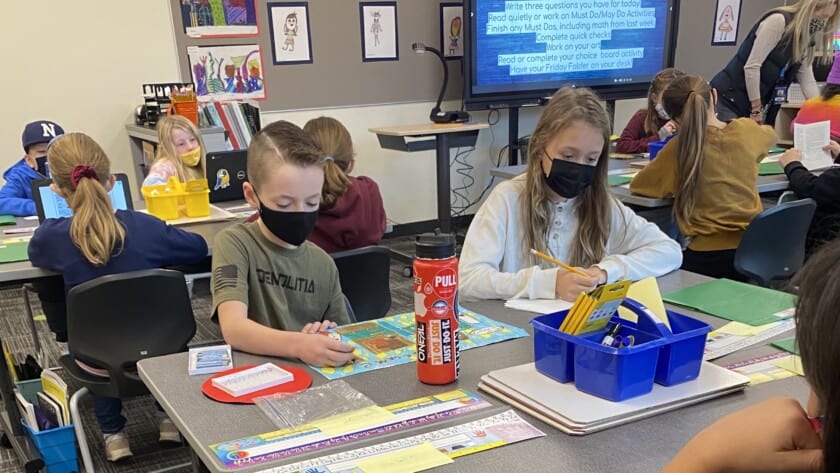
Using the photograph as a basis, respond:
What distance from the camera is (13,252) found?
2238mm

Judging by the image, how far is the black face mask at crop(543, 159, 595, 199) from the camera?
1.73 metres

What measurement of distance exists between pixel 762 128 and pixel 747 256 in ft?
1.99

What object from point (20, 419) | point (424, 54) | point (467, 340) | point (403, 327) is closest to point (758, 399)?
point (467, 340)

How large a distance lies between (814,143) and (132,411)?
10.6 feet

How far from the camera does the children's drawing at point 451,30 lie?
518cm

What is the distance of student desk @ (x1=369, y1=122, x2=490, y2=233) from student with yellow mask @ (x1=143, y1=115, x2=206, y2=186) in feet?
5.12

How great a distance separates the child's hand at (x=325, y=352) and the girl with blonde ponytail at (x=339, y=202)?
1.18 m

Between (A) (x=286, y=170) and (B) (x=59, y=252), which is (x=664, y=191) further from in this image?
(B) (x=59, y=252)

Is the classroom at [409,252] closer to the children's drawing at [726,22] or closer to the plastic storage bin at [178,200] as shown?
the plastic storage bin at [178,200]

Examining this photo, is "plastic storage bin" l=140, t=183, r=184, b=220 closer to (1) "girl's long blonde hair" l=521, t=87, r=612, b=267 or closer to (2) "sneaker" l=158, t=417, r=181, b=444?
(2) "sneaker" l=158, t=417, r=181, b=444

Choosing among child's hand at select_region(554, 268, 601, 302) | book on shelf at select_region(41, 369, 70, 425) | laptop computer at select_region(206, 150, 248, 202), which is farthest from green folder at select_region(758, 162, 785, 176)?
book on shelf at select_region(41, 369, 70, 425)

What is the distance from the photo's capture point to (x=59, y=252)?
206 cm

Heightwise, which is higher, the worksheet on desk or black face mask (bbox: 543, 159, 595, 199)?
black face mask (bbox: 543, 159, 595, 199)

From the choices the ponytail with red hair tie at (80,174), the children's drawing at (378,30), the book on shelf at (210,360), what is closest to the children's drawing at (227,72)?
the children's drawing at (378,30)
